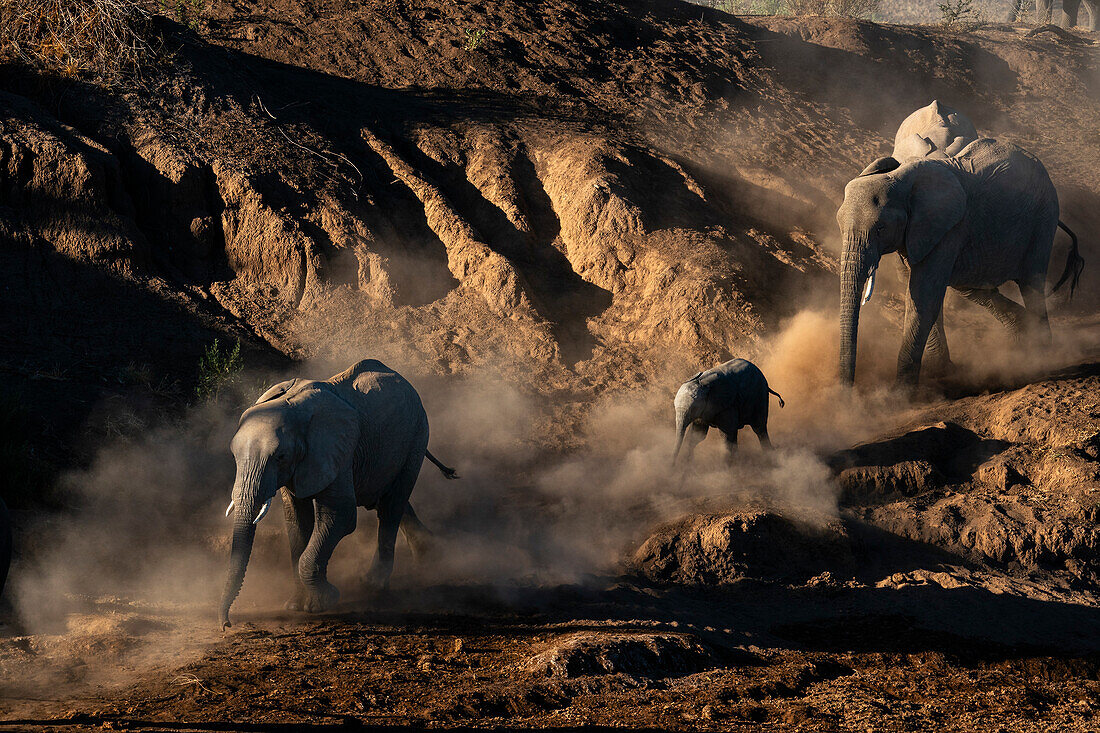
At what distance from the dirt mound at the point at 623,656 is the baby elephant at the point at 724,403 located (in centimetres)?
347

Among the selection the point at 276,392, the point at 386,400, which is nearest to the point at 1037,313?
the point at 386,400

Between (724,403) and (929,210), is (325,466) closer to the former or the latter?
(724,403)

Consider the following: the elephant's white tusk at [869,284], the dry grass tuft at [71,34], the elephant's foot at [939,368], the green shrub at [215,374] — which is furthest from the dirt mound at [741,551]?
the dry grass tuft at [71,34]

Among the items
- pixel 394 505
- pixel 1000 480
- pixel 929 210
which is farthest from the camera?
pixel 929 210

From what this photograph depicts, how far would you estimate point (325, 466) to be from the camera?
6.80 m

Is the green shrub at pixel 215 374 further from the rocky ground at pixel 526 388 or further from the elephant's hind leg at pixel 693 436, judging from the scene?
the elephant's hind leg at pixel 693 436

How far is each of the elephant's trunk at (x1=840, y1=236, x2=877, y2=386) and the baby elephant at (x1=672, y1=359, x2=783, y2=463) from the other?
154 centimetres

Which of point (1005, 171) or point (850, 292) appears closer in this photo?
point (850, 292)

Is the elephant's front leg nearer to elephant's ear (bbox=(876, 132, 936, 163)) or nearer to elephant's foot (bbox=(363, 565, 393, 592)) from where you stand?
elephant's foot (bbox=(363, 565, 393, 592))

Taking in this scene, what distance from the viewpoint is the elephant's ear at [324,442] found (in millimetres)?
6785

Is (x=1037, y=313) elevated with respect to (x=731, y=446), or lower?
elevated

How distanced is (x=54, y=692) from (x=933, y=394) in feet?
32.8

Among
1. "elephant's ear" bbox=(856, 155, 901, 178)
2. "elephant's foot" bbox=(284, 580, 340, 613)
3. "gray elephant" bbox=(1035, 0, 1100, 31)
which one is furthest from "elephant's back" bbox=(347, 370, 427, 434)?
"gray elephant" bbox=(1035, 0, 1100, 31)

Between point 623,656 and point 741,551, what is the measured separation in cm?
224
